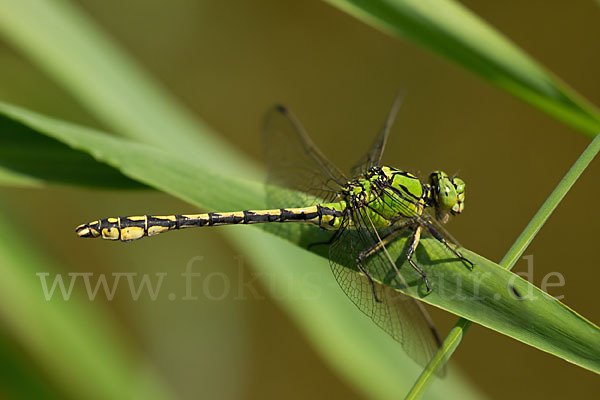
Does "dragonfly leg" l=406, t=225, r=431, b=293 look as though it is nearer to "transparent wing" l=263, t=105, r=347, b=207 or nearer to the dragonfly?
the dragonfly

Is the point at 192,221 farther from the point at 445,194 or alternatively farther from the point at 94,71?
the point at 445,194

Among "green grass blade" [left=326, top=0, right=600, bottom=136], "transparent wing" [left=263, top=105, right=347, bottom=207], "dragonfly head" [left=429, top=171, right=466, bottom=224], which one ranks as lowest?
"transparent wing" [left=263, top=105, right=347, bottom=207]

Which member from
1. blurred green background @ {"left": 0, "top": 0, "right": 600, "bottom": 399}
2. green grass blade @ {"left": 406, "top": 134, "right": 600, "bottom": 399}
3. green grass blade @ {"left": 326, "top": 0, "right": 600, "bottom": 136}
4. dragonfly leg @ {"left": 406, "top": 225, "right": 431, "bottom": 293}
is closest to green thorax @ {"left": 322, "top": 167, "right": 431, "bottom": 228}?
dragonfly leg @ {"left": 406, "top": 225, "right": 431, "bottom": 293}

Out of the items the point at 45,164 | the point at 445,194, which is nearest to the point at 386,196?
the point at 445,194

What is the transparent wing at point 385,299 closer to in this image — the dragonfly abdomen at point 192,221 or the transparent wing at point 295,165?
the dragonfly abdomen at point 192,221

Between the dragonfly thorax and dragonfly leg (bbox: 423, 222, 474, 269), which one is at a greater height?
the dragonfly thorax

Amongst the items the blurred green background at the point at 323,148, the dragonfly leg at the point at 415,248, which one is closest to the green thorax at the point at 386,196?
the dragonfly leg at the point at 415,248
